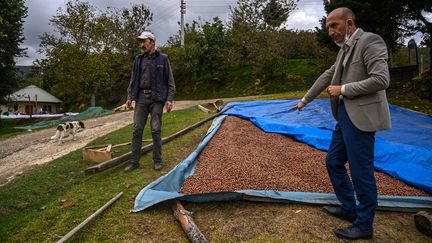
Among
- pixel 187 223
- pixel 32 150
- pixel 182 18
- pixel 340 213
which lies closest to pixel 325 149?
pixel 340 213

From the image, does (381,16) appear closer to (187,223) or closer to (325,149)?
(325,149)

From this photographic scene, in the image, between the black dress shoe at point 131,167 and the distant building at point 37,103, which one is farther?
the distant building at point 37,103

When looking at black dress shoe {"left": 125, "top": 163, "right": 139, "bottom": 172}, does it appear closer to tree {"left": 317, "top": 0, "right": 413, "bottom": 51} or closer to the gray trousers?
the gray trousers

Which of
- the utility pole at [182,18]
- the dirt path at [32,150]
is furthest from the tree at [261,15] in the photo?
the dirt path at [32,150]

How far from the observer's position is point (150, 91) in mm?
4566

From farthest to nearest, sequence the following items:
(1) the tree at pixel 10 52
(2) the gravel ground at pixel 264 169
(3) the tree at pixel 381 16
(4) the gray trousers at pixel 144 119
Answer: (1) the tree at pixel 10 52 → (3) the tree at pixel 381 16 → (4) the gray trousers at pixel 144 119 → (2) the gravel ground at pixel 264 169

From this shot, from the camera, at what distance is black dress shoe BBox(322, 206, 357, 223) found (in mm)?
2686

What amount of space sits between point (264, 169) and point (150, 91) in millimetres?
1893

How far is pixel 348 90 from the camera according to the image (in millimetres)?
2299

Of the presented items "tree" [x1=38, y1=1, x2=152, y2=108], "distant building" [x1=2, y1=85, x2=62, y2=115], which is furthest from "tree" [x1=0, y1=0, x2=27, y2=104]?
"distant building" [x1=2, y1=85, x2=62, y2=115]

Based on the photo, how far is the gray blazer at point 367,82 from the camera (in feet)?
7.30

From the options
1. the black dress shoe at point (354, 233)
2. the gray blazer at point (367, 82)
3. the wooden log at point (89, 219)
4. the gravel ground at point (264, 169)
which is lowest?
the wooden log at point (89, 219)

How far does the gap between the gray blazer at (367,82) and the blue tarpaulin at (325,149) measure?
994mm

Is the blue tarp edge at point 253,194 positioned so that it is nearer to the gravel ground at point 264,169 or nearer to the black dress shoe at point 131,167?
the gravel ground at point 264,169
